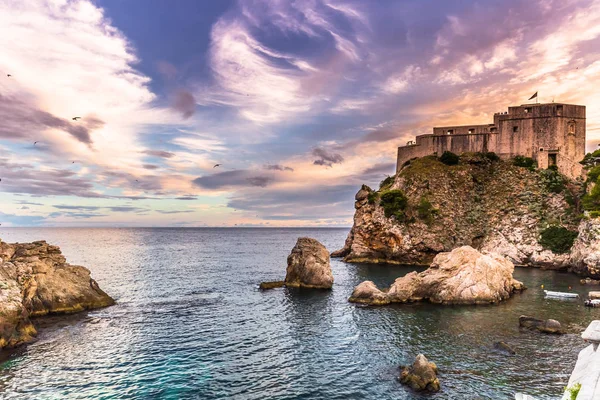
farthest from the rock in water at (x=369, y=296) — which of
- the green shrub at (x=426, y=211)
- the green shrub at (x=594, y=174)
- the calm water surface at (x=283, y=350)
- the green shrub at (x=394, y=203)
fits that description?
the green shrub at (x=594, y=174)

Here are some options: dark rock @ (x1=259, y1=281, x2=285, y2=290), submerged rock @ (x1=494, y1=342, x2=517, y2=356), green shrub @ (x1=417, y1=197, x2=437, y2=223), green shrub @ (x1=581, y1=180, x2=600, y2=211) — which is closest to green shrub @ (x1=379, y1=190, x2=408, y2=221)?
green shrub @ (x1=417, y1=197, x2=437, y2=223)

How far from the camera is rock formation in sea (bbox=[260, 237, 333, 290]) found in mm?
56125

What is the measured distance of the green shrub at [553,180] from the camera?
8088 cm

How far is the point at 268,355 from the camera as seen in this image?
96.6ft

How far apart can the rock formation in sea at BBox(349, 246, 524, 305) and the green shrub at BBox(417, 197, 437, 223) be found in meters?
35.9

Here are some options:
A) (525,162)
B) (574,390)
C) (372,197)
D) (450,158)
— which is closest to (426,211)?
(372,197)

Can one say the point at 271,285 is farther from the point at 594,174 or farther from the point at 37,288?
the point at 594,174

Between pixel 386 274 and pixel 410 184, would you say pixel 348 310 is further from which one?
pixel 410 184

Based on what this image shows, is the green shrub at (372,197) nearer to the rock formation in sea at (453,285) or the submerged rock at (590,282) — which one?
the rock formation in sea at (453,285)

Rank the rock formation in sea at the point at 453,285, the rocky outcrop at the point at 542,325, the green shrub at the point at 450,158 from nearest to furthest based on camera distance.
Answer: the rocky outcrop at the point at 542,325 → the rock formation in sea at the point at 453,285 → the green shrub at the point at 450,158

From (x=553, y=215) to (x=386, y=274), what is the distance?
38.4 metres

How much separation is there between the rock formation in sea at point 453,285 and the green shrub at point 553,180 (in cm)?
4397

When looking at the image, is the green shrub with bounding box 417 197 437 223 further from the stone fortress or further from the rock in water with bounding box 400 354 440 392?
the rock in water with bounding box 400 354 440 392

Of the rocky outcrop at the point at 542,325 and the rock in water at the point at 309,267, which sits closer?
the rocky outcrop at the point at 542,325
